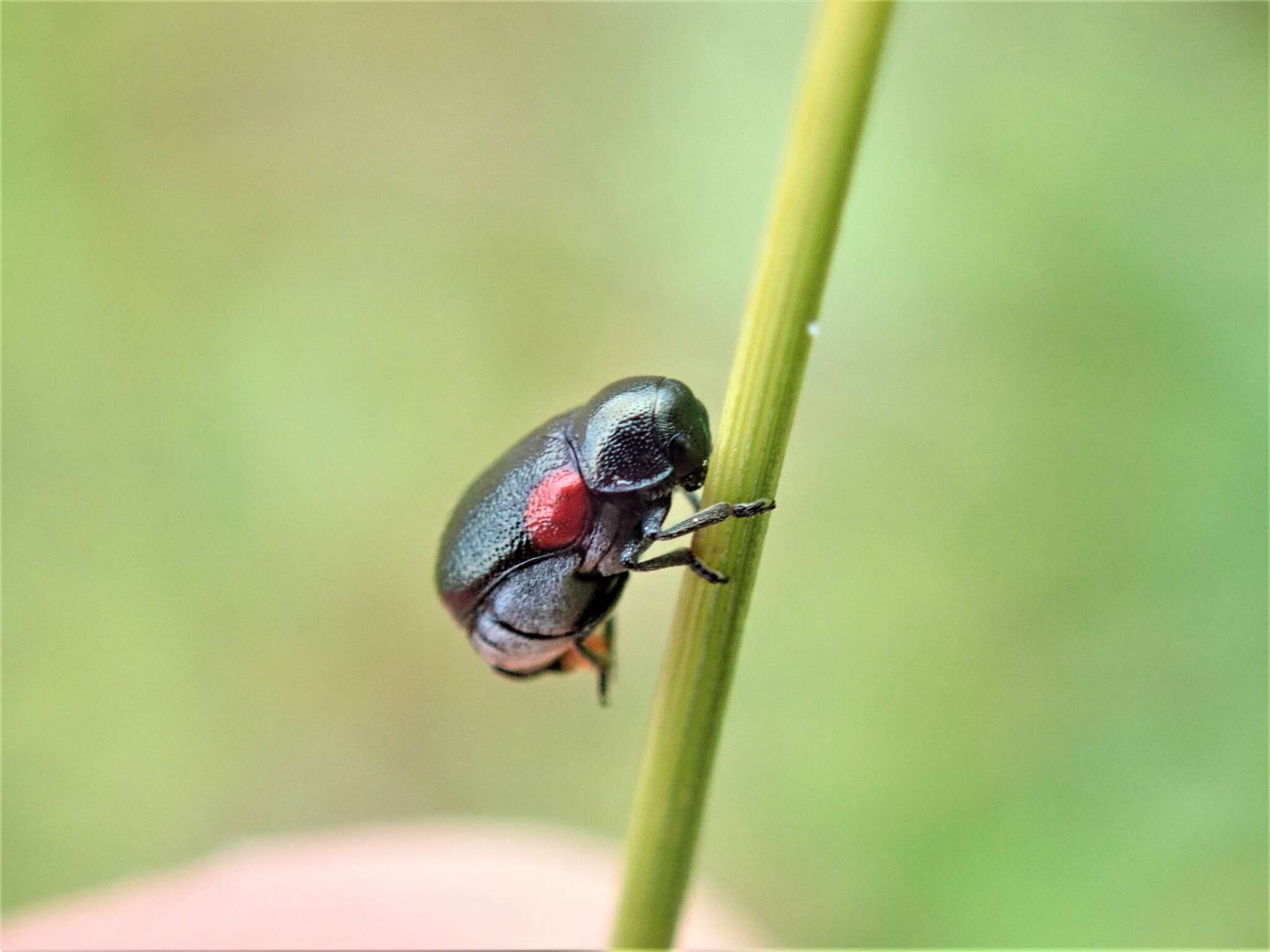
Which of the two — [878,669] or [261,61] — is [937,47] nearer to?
[878,669]

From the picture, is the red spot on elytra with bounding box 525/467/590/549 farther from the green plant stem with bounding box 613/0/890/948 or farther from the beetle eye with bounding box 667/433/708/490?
the green plant stem with bounding box 613/0/890/948

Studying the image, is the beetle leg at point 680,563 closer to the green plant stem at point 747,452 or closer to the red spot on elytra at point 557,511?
the green plant stem at point 747,452

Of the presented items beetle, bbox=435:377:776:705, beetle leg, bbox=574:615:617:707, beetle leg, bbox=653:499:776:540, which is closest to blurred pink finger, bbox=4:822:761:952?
beetle leg, bbox=574:615:617:707

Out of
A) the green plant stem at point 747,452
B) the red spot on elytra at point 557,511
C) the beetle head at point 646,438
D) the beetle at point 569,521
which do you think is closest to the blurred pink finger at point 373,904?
the beetle at point 569,521

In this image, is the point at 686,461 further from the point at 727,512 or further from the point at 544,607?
the point at 727,512

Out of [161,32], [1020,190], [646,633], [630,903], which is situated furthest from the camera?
[161,32]

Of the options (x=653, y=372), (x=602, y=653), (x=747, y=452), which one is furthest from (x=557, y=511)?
(x=653, y=372)

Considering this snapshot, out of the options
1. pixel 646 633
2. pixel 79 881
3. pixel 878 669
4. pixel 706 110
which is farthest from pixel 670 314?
pixel 79 881
